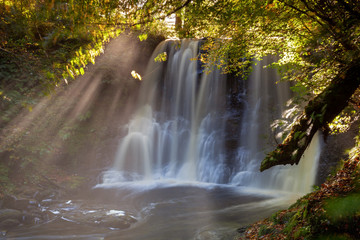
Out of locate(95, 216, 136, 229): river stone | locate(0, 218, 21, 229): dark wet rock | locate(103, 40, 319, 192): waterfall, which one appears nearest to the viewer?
locate(0, 218, 21, 229): dark wet rock

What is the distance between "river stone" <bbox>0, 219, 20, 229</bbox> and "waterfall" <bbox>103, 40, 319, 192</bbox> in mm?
6451

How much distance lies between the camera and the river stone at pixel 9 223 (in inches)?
290

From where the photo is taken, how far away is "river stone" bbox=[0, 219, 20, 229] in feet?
24.1

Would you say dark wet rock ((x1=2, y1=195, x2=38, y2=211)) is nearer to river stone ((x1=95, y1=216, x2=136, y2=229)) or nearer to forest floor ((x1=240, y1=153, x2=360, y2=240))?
river stone ((x1=95, y1=216, x2=136, y2=229))

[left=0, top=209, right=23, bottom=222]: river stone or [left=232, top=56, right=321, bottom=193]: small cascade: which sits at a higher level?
[left=232, top=56, right=321, bottom=193]: small cascade

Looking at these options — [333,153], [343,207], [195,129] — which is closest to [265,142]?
[333,153]

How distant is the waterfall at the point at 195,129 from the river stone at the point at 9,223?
21.2 feet

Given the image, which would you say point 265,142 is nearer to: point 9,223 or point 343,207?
point 343,207

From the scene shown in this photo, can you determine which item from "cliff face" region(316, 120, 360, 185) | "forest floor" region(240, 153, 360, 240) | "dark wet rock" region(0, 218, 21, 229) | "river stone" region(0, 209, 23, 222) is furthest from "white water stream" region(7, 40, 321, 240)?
"forest floor" region(240, 153, 360, 240)

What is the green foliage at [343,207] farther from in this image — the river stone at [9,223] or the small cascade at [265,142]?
the river stone at [9,223]

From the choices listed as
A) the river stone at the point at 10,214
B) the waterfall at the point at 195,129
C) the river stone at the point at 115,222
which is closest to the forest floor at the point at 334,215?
the river stone at the point at 115,222

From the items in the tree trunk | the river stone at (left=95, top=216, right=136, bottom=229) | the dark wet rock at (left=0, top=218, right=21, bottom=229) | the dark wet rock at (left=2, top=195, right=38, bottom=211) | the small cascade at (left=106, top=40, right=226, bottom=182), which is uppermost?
the small cascade at (left=106, top=40, right=226, bottom=182)

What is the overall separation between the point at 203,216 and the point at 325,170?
5.47 meters

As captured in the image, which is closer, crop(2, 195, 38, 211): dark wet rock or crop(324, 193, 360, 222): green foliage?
crop(324, 193, 360, 222): green foliage
